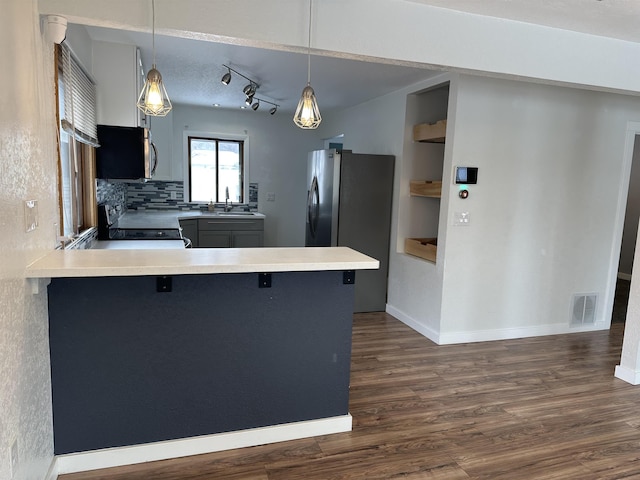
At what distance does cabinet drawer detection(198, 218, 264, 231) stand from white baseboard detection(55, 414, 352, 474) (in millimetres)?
3916

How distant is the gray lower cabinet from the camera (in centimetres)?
590

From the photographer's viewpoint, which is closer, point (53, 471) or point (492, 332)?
point (53, 471)

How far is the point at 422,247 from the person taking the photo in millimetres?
4262

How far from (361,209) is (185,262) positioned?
9.49ft

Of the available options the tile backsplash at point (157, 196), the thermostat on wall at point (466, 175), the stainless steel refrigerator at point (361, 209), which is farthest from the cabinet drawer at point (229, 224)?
the thermostat on wall at point (466, 175)

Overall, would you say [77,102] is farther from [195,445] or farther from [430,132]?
[430,132]

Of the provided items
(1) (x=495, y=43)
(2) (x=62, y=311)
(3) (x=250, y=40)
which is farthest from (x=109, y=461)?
(1) (x=495, y=43)

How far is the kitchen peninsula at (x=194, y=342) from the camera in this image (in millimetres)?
2002

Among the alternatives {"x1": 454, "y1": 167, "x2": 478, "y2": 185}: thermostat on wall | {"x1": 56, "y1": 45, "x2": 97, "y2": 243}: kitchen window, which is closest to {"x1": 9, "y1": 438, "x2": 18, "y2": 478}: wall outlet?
{"x1": 56, "y1": 45, "x2": 97, "y2": 243}: kitchen window

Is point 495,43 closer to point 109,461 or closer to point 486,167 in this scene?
point 486,167

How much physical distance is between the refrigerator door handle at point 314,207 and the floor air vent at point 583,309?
273 cm

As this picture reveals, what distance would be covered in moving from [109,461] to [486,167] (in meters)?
3.36

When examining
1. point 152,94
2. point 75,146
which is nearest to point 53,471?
point 152,94

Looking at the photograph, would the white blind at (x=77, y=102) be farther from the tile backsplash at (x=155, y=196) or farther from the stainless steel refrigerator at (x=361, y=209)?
the tile backsplash at (x=155, y=196)
